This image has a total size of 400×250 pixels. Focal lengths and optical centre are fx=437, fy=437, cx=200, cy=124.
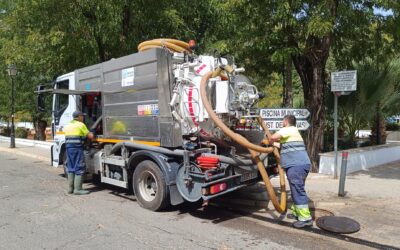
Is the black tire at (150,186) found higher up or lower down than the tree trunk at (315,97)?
lower down

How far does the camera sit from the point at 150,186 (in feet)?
27.1

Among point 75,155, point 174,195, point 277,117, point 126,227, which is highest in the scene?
point 277,117

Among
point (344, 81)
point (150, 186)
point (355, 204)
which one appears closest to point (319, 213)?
point (355, 204)

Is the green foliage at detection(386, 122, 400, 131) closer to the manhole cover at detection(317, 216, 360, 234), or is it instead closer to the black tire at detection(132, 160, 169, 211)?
the manhole cover at detection(317, 216, 360, 234)

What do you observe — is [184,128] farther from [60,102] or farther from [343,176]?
[60,102]

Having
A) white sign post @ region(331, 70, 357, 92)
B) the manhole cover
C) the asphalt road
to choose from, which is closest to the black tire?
the asphalt road

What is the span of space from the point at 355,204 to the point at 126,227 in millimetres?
4177

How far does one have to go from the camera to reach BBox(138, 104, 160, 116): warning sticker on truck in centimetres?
788

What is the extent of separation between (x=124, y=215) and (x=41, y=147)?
17.2 metres

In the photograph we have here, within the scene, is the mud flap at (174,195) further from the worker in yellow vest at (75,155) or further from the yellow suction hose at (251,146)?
the worker in yellow vest at (75,155)

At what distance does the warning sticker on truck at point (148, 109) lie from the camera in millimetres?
7875

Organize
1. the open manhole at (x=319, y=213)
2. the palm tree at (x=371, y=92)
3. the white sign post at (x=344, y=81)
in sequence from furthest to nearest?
the palm tree at (x=371, y=92) → the white sign post at (x=344, y=81) → the open manhole at (x=319, y=213)

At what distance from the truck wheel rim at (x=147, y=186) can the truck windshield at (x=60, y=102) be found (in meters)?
4.29

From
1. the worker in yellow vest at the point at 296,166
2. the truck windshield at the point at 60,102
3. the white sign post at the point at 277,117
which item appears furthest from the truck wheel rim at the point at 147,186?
the truck windshield at the point at 60,102
